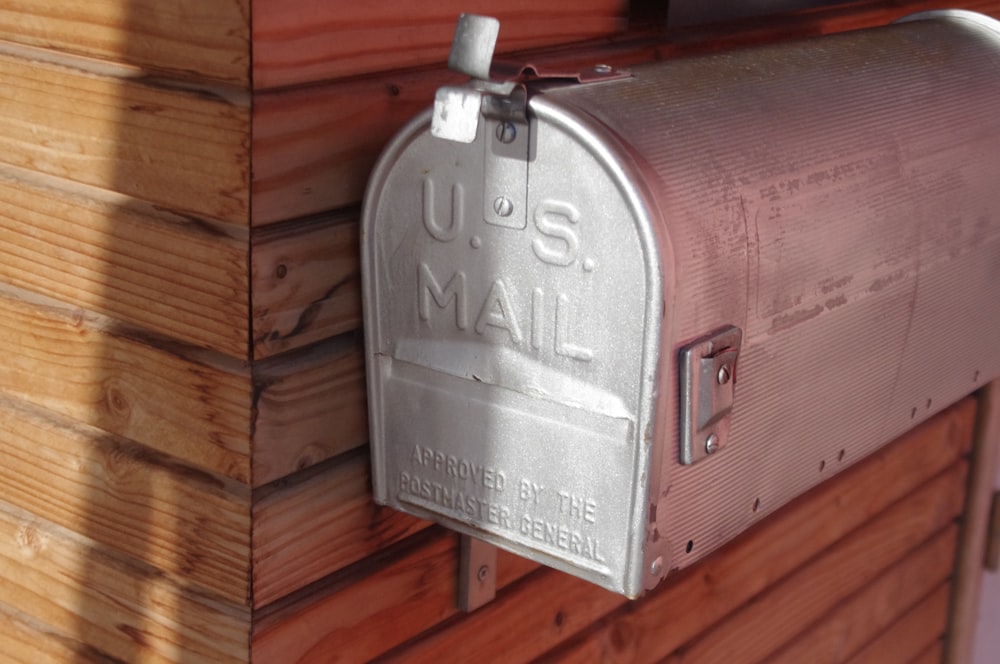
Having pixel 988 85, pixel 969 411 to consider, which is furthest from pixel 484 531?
pixel 969 411

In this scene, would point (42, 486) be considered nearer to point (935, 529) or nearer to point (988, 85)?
point (988, 85)

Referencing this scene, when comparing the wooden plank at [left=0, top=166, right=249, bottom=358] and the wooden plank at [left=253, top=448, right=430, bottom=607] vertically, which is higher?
the wooden plank at [left=0, top=166, right=249, bottom=358]

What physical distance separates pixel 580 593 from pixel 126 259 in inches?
26.8

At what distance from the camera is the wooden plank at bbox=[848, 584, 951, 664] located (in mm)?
2402

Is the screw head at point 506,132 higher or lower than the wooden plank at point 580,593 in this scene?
higher

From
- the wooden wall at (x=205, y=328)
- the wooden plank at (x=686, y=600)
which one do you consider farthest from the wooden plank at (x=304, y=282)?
the wooden plank at (x=686, y=600)

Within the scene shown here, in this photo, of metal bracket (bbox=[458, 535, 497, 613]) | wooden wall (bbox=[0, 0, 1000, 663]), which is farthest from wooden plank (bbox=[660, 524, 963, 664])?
wooden wall (bbox=[0, 0, 1000, 663])

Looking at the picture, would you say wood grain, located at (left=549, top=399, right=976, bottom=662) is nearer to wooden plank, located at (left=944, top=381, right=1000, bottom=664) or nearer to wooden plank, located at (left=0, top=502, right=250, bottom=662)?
wooden plank, located at (left=944, top=381, right=1000, bottom=664)

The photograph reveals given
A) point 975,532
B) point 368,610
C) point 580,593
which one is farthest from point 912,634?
point 368,610

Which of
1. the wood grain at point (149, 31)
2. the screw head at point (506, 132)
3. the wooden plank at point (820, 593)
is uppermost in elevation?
the wood grain at point (149, 31)

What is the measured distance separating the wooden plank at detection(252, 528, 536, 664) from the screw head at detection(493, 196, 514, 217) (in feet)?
1.30

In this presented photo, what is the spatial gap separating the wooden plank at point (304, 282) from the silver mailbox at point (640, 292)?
34mm

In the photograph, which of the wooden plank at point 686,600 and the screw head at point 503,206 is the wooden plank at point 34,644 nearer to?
the wooden plank at point 686,600

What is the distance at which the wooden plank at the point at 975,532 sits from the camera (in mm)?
2498
